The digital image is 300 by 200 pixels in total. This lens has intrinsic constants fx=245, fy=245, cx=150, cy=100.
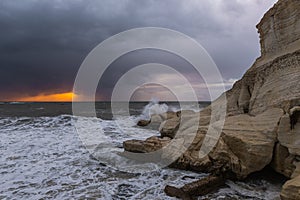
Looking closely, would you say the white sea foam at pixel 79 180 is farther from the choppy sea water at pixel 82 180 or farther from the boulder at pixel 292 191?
the boulder at pixel 292 191

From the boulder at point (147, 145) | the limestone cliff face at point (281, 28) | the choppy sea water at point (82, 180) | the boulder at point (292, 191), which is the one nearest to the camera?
the boulder at point (292, 191)

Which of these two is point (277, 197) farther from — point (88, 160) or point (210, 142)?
point (88, 160)

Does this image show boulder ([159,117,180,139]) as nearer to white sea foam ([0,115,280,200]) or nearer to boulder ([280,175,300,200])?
white sea foam ([0,115,280,200])

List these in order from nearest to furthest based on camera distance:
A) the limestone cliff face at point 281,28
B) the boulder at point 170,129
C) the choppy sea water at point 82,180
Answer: the choppy sea water at point 82,180 < the limestone cliff face at point 281,28 < the boulder at point 170,129

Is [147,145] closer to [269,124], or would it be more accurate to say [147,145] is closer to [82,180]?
[82,180]

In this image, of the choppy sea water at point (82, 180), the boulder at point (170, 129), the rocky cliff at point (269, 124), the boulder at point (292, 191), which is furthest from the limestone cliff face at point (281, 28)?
the boulder at point (292, 191)

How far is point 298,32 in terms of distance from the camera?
6.84 meters

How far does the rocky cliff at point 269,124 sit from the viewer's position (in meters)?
4.79

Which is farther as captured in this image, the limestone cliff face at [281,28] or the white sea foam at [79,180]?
the limestone cliff face at [281,28]

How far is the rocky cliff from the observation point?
4.79 m

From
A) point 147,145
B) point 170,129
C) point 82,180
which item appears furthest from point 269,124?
point 170,129

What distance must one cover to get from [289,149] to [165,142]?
3418 mm

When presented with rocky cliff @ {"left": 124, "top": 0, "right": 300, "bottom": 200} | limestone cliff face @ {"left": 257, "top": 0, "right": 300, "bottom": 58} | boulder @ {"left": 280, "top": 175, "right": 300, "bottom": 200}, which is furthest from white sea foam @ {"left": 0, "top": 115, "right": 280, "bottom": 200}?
limestone cliff face @ {"left": 257, "top": 0, "right": 300, "bottom": 58}

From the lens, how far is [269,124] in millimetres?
5285
